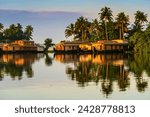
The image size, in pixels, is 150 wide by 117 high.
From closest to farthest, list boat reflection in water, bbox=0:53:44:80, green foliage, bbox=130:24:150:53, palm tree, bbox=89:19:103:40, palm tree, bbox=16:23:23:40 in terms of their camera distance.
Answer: boat reflection in water, bbox=0:53:44:80 < green foliage, bbox=130:24:150:53 < palm tree, bbox=89:19:103:40 < palm tree, bbox=16:23:23:40

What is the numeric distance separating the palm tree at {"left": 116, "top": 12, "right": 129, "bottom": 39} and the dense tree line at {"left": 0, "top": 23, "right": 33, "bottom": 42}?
23142 mm

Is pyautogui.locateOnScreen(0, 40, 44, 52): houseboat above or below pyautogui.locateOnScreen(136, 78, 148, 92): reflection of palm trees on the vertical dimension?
below

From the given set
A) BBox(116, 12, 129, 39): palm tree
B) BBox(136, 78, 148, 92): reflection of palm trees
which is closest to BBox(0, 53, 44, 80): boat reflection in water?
BBox(136, 78, 148, 92): reflection of palm trees

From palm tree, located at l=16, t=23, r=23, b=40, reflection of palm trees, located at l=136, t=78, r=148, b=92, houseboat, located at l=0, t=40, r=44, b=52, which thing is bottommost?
houseboat, located at l=0, t=40, r=44, b=52

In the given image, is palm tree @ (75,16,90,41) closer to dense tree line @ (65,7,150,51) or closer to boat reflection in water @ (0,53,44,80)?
dense tree line @ (65,7,150,51)

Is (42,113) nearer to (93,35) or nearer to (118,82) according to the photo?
(118,82)

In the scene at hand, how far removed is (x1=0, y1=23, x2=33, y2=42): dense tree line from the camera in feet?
259

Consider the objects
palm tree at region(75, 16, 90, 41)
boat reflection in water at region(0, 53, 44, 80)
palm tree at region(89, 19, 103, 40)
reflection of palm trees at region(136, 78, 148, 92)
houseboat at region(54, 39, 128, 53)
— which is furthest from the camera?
palm tree at region(75, 16, 90, 41)

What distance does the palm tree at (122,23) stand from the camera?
199 ft

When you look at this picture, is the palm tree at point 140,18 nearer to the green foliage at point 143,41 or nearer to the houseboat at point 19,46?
the green foliage at point 143,41

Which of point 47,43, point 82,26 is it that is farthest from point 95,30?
point 47,43

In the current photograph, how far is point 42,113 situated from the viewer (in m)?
8.14

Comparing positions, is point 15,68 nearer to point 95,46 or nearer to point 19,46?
point 95,46

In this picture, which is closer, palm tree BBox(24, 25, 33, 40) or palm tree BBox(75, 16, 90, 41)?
palm tree BBox(75, 16, 90, 41)
